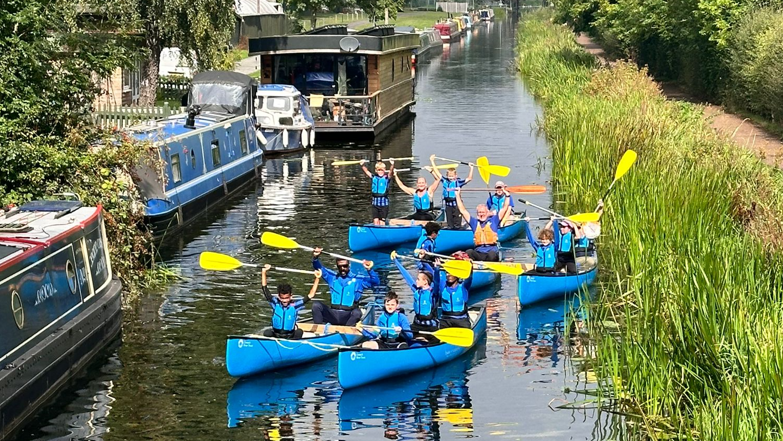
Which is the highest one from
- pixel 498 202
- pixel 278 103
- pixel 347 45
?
pixel 347 45

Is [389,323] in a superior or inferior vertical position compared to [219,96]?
inferior

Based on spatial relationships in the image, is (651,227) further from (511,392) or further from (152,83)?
(152,83)

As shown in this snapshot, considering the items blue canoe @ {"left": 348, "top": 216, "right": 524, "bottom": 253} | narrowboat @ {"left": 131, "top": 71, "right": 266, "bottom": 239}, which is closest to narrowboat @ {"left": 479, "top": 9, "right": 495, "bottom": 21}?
narrowboat @ {"left": 131, "top": 71, "right": 266, "bottom": 239}

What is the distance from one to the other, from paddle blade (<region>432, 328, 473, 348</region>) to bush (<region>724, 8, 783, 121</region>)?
74.5 ft

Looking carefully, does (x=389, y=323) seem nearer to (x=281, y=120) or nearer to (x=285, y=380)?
(x=285, y=380)

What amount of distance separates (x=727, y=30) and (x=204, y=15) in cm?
2036

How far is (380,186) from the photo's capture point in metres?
29.7

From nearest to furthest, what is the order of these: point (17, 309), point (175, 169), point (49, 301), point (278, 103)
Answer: point (17, 309) → point (49, 301) → point (175, 169) → point (278, 103)

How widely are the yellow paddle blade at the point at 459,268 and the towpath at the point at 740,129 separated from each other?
8.19 meters

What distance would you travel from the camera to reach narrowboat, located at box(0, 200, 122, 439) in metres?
16.2

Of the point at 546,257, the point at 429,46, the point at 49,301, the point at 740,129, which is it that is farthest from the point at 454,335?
the point at 429,46

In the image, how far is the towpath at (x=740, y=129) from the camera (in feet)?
108

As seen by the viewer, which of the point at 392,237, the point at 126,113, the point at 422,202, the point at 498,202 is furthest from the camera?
the point at 126,113

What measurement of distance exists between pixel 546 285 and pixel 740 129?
20.1m
